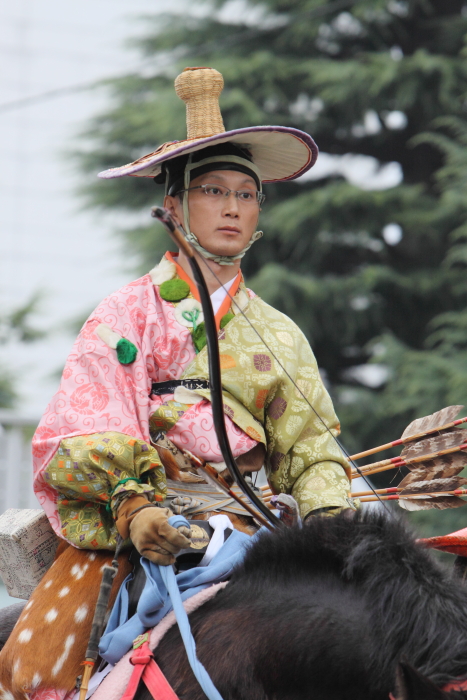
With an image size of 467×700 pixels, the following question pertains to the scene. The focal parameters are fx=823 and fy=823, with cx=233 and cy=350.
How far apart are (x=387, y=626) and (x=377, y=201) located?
7147 millimetres

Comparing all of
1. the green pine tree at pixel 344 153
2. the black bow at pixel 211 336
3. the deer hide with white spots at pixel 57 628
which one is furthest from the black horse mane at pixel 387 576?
the green pine tree at pixel 344 153

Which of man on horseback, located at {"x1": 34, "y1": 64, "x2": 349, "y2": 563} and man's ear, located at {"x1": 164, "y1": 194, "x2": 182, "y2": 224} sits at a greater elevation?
man's ear, located at {"x1": 164, "y1": 194, "x2": 182, "y2": 224}

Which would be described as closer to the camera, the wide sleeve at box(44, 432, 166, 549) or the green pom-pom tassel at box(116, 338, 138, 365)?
the wide sleeve at box(44, 432, 166, 549)

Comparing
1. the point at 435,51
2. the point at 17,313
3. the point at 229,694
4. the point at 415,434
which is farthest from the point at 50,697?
the point at 435,51

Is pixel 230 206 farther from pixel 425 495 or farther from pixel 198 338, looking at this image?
pixel 425 495

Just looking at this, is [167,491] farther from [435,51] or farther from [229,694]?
[435,51]

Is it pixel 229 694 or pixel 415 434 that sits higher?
pixel 415 434

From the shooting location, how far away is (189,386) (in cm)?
191

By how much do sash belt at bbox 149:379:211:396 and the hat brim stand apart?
516 mm

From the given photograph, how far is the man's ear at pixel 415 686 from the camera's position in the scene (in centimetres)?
115

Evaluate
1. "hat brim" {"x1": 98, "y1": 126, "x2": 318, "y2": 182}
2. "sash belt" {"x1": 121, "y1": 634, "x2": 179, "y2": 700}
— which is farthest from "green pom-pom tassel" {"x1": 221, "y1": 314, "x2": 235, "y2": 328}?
"sash belt" {"x1": 121, "y1": 634, "x2": 179, "y2": 700}

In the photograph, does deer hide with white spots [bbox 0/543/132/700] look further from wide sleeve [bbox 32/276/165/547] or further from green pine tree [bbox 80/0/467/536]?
green pine tree [bbox 80/0/467/536]

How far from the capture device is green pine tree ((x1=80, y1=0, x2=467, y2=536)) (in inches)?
316

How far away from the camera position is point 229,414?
1907 millimetres
